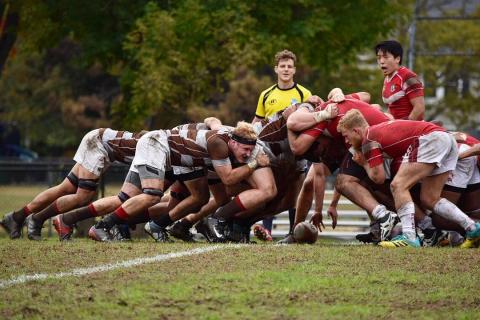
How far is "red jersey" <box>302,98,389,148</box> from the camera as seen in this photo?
12.3 metres

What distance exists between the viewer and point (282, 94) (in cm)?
A: 1462

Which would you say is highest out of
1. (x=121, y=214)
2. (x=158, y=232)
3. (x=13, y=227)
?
(x=121, y=214)

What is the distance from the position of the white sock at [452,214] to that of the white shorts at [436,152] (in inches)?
12.9

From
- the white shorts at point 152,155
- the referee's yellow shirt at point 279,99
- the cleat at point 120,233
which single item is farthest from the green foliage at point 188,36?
the white shorts at point 152,155

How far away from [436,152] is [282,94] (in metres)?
3.30

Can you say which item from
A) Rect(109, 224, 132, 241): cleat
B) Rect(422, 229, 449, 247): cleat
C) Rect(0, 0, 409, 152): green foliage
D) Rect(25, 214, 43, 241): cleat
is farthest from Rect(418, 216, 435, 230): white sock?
Rect(0, 0, 409, 152): green foliage

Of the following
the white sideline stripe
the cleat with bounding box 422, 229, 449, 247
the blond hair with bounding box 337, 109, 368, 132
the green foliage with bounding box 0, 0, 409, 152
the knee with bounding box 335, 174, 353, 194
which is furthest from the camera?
the green foliage with bounding box 0, 0, 409, 152

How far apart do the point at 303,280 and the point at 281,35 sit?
16520mm

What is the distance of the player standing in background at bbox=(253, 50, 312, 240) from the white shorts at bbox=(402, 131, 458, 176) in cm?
277

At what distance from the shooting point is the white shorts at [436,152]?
1173 centimetres

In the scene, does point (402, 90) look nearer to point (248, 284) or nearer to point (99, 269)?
point (99, 269)

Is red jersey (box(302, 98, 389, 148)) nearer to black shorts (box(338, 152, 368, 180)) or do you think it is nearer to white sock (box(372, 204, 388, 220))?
black shorts (box(338, 152, 368, 180))

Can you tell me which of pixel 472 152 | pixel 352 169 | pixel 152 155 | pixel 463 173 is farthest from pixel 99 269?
pixel 463 173

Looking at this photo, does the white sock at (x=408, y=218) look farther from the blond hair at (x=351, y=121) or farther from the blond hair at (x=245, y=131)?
the blond hair at (x=245, y=131)
